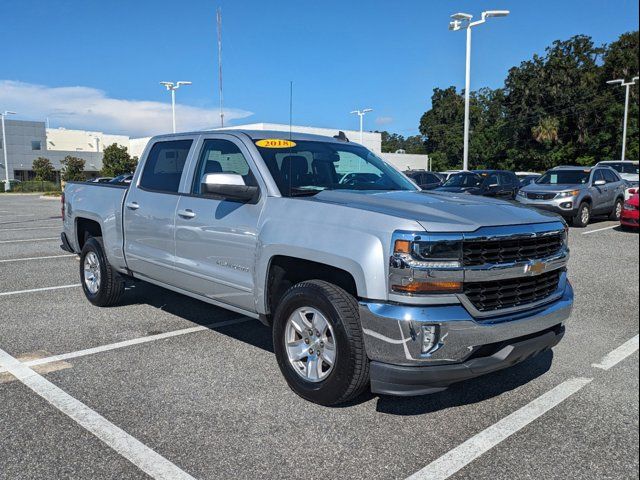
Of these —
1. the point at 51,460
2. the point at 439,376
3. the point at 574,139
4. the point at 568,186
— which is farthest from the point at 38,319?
the point at 574,139

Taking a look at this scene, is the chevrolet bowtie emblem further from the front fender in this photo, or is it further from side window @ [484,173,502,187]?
side window @ [484,173,502,187]

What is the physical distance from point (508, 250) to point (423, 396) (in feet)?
4.27

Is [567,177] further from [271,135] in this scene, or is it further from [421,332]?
[421,332]

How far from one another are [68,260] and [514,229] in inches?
344

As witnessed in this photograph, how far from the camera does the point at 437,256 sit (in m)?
3.26

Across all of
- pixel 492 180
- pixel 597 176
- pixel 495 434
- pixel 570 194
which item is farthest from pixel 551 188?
pixel 495 434

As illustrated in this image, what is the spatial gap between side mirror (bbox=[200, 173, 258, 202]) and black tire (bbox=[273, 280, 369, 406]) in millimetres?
859

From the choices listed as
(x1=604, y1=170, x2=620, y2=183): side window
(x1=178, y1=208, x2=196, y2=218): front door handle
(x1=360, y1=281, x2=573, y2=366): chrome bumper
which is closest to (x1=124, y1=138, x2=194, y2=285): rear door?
(x1=178, y1=208, x2=196, y2=218): front door handle

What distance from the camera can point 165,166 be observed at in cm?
559

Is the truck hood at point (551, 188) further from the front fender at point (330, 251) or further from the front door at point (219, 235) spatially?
the front fender at point (330, 251)

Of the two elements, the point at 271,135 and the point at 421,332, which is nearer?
the point at 421,332

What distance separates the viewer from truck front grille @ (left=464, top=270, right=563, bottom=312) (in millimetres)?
3334

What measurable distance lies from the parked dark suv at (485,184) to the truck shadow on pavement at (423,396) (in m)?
13.0

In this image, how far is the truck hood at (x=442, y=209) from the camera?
→ 11.1ft
